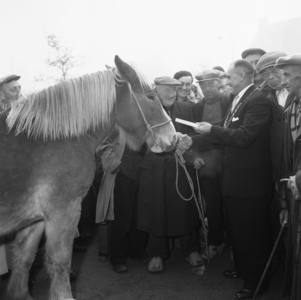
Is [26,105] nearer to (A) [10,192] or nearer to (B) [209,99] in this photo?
(A) [10,192]

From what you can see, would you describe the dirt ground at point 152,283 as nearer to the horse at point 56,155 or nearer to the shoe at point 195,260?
the shoe at point 195,260

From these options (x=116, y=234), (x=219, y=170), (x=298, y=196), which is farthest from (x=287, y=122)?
(x=116, y=234)

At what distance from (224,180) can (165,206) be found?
38.1 inches

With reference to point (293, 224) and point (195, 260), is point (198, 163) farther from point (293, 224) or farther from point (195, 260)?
point (293, 224)

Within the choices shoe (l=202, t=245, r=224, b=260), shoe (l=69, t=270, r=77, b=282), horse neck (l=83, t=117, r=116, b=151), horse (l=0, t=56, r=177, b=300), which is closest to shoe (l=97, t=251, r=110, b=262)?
shoe (l=69, t=270, r=77, b=282)

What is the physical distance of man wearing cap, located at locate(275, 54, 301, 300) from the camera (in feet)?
8.91

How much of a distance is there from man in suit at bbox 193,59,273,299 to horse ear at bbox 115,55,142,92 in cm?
101

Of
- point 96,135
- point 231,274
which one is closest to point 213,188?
point 231,274

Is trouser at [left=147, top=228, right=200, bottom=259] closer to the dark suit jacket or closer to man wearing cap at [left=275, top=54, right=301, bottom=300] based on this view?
the dark suit jacket

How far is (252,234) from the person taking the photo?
3.66 meters

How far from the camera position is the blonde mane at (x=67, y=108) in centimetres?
264

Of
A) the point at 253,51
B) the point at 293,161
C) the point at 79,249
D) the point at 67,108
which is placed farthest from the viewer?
the point at 253,51

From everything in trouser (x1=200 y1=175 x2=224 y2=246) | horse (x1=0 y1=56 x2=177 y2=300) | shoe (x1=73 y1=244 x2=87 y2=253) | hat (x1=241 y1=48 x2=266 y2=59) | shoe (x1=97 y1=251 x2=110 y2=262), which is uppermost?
hat (x1=241 y1=48 x2=266 y2=59)

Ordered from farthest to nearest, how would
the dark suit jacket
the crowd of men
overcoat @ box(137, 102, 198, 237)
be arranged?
1. overcoat @ box(137, 102, 198, 237)
2. the dark suit jacket
3. the crowd of men
